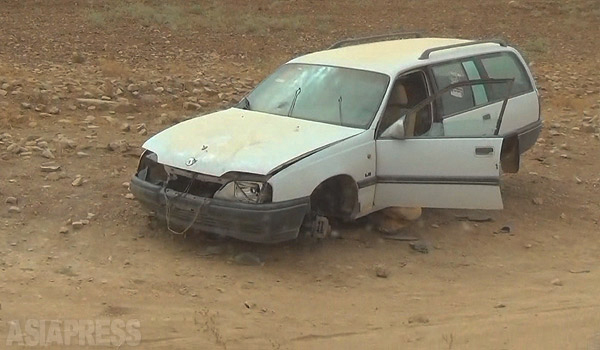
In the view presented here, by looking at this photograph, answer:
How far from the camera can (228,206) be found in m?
6.36

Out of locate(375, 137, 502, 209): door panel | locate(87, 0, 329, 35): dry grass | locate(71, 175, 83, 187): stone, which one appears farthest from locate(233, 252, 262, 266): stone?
locate(87, 0, 329, 35): dry grass

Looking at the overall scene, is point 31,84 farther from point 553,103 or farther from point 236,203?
point 553,103

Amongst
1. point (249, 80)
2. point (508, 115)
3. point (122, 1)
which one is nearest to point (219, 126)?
point (508, 115)

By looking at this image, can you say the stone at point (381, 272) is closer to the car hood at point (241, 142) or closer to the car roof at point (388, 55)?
the car hood at point (241, 142)

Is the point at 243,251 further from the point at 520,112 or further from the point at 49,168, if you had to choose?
the point at 520,112

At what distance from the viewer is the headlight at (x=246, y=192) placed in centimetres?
638

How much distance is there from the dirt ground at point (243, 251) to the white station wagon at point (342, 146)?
399mm

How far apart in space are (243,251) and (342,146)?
3.71 ft

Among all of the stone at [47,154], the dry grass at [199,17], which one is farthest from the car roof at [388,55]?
the dry grass at [199,17]

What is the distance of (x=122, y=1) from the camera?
23328mm

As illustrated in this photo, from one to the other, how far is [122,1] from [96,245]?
57.7ft

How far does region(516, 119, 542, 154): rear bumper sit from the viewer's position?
8.74 metres

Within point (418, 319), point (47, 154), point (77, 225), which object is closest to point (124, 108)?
point (47, 154)

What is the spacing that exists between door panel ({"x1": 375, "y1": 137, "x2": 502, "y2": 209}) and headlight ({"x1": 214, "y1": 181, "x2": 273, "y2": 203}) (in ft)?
4.03
